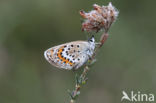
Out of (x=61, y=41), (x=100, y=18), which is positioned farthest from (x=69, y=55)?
(x=61, y=41)

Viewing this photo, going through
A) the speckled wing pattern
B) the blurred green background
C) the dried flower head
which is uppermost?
the dried flower head

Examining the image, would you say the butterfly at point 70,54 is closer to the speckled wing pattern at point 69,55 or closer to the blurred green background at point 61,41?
the speckled wing pattern at point 69,55

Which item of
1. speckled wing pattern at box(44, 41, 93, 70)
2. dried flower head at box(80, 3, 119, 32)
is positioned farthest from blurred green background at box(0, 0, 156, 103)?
dried flower head at box(80, 3, 119, 32)

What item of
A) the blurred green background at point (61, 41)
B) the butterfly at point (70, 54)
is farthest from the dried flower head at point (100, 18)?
the blurred green background at point (61, 41)

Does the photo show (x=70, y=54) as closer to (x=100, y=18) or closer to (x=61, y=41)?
(x=100, y=18)

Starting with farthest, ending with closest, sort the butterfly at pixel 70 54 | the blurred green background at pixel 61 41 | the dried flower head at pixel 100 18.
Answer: the blurred green background at pixel 61 41, the butterfly at pixel 70 54, the dried flower head at pixel 100 18

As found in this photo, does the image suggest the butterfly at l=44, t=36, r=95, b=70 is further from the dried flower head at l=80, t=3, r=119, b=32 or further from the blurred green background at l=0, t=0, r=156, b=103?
the blurred green background at l=0, t=0, r=156, b=103

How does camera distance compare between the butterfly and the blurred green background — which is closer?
the butterfly

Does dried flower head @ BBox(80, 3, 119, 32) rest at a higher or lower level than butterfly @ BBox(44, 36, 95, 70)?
higher
